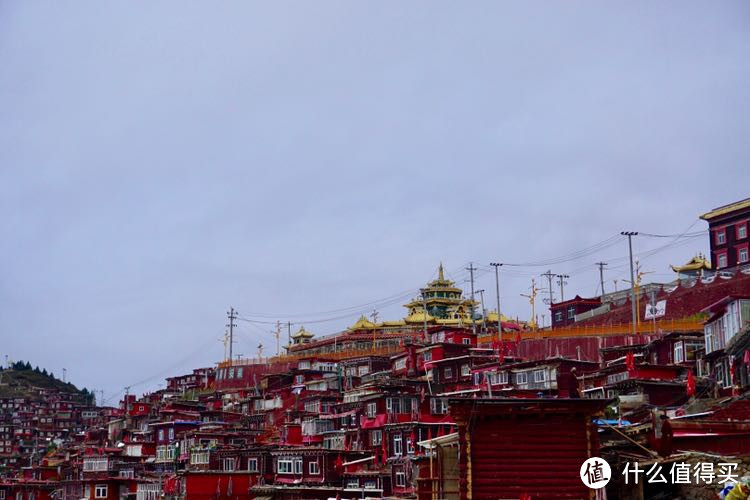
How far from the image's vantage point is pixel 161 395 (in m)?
113

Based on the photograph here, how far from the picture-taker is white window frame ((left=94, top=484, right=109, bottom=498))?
6844 centimetres

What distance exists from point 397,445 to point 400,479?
19.6ft

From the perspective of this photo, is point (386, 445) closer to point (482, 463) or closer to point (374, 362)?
point (482, 463)

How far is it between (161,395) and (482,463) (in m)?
87.5

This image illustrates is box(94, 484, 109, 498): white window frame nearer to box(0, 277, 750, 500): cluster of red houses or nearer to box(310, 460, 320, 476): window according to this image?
box(0, 277, 750, 500): cluster of red houses

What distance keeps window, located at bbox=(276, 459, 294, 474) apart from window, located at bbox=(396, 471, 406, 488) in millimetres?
9656

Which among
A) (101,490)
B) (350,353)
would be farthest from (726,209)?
(101,490)

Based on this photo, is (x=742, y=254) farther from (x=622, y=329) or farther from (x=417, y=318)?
(x=417, y=318)

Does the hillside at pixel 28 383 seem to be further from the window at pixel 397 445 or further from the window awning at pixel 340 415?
the window at pixel 397 445

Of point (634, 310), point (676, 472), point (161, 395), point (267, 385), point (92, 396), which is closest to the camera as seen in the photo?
→ point (676, 472)

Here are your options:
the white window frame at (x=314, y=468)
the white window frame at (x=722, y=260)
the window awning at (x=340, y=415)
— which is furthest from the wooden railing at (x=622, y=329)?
the white window frame at (x=314, y=468)

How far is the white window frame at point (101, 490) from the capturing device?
68.4 meters

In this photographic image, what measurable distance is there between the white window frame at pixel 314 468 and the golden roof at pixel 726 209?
167ft

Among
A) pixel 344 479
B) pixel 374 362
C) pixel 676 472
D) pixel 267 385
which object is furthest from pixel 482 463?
pixel 267 385
